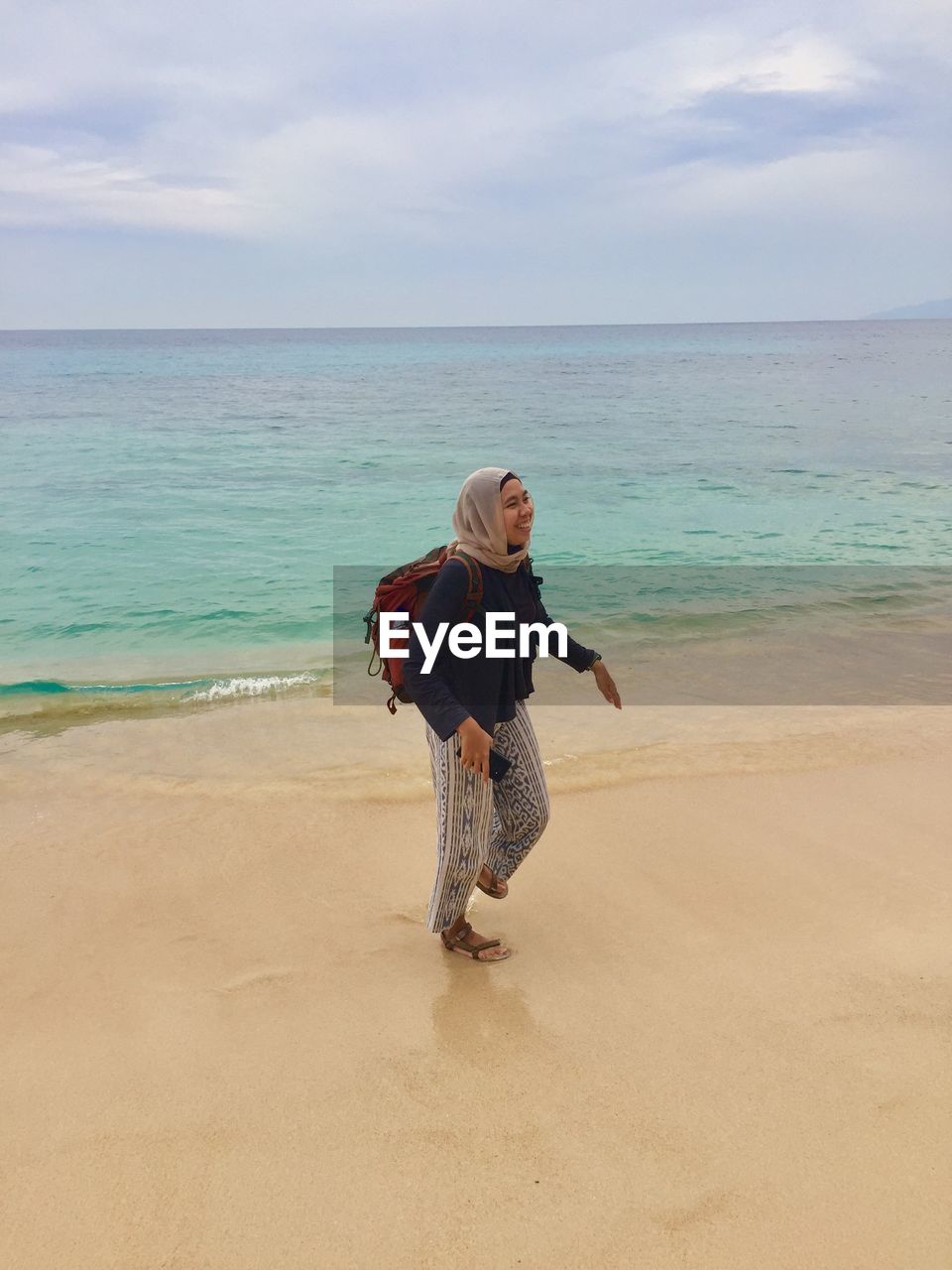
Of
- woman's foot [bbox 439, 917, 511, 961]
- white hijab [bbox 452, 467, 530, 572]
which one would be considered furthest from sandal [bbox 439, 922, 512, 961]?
white hijab [bbox 452, 467, 530, 572]

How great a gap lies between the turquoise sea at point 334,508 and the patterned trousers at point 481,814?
381 cm

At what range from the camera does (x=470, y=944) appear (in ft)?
11.7

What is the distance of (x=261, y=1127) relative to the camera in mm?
2727

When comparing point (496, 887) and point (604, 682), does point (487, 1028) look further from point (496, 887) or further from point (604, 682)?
point (604, 682)

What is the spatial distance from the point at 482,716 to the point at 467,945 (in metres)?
0.88

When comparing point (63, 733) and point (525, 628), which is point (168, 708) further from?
point (525, 628)

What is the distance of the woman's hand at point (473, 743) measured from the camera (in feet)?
9.93

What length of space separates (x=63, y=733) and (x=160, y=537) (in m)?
8.43

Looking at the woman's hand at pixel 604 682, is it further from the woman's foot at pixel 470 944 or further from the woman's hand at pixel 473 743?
the woman's foot at pixel 470 944

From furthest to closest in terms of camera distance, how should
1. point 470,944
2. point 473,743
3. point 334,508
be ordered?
point 334,508, point 470,944, point 473,743

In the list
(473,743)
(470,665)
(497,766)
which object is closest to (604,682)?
(497,766)

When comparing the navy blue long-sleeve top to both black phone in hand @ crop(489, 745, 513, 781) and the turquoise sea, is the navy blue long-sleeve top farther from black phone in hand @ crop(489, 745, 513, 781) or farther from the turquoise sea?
the turquoise sea

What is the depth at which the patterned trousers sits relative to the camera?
331 centimetres

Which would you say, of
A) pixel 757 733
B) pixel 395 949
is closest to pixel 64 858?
pixel 395 949
